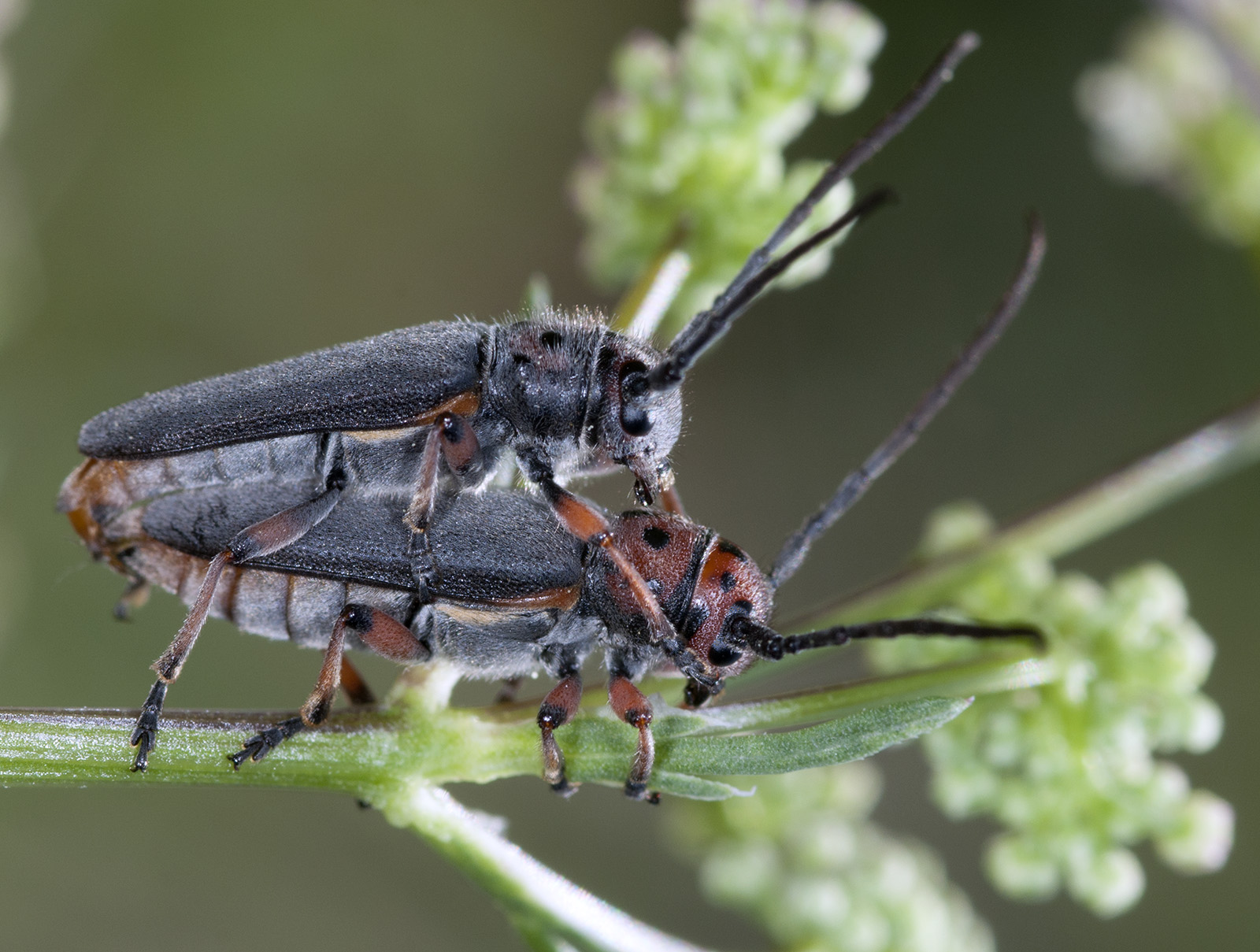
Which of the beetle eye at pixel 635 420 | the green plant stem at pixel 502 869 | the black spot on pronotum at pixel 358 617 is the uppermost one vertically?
the beetle eye at pixel 635 420

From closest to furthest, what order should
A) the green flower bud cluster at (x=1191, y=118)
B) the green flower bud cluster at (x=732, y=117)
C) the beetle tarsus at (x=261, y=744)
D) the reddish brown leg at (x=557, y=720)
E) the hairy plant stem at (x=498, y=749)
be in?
1. the hairy plant stem at (x=498, y=749)
2. the beetle tarsus at (x=261, y=744)
3. the reddish brown leg at (x=557, y=720)
4. the green flower bud cluster at (x=732, y=117)
5. the green flower bud cluster at (x=1191, y=118)

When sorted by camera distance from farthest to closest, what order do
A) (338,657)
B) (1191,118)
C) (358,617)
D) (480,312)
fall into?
1. (480,312)
2. (1191,118)
3. (358,617)
4. (338,657)

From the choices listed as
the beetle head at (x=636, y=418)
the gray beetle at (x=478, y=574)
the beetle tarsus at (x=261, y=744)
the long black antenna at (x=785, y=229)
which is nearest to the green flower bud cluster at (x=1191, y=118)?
the long black antenna at (x=785, y=229)

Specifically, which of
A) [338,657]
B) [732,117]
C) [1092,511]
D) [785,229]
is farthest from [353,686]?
[1092,511]

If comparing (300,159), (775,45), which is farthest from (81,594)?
(775,45)

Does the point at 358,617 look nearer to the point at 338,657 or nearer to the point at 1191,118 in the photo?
the point at 338,657

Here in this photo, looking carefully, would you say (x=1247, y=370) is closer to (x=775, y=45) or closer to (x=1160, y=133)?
(x=1160, y=133)

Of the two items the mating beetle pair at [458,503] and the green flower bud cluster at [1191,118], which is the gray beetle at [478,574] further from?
the green flower bud cluster at [1191,118]
